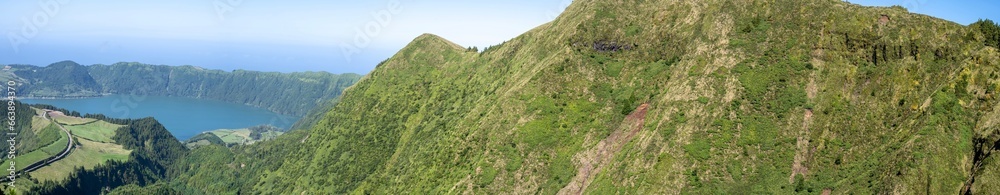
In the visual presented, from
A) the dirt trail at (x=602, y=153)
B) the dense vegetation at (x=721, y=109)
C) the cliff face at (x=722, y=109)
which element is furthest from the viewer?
the dirt trail at (x=602, y=153)

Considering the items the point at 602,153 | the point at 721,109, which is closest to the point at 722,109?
the point at 721,109

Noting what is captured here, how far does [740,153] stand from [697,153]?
540 cm

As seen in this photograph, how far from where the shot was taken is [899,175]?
58969 millimetres

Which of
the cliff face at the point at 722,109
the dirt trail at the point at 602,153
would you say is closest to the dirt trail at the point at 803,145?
the cliff face at the point at 722,109

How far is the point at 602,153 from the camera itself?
84.5 metres

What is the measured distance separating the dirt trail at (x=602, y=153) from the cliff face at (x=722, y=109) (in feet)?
0.89

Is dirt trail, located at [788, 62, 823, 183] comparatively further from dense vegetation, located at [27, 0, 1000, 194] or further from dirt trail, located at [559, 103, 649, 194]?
dirt trail, located at [559, 103, 649, 194]

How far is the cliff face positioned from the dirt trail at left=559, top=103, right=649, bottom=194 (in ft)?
0.89

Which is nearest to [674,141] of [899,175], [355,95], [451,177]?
[899,175]

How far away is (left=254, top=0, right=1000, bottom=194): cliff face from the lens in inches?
2554

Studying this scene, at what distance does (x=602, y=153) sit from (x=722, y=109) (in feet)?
58.3

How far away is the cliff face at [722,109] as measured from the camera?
64.9 meters

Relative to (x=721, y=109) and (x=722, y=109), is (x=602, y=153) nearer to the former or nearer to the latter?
(x=721, y=109)

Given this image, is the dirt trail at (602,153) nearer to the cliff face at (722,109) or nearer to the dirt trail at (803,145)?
the cliff face at (722,109)
